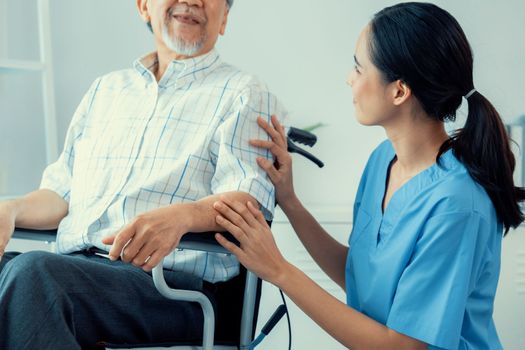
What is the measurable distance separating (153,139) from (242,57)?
0.89 meters

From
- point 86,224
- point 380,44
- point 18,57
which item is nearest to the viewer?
point 380,44

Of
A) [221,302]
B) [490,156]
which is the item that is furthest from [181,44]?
[490,156]

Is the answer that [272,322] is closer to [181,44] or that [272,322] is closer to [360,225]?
[360,225]

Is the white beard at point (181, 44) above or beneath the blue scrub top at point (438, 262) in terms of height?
above

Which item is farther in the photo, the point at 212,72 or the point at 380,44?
the point at 212,72

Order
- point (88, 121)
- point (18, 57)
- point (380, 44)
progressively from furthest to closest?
point (18, 57) → point (88, 121) → point (380, 44)

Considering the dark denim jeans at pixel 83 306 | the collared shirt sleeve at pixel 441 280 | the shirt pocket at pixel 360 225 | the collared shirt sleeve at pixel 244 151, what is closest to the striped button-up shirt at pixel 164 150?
the collared shirt sleeve at pixel 244 151

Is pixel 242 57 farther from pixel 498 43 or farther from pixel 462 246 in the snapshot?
pixel 462 246

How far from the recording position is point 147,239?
1.09m

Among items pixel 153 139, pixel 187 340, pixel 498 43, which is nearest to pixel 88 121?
pixel 153 139

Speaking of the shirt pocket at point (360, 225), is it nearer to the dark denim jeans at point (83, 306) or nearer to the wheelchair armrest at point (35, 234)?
the dark denim jeans at point (83, 306)

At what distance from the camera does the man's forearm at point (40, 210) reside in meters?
1.42

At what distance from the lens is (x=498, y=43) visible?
224 cm

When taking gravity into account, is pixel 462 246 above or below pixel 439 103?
below
